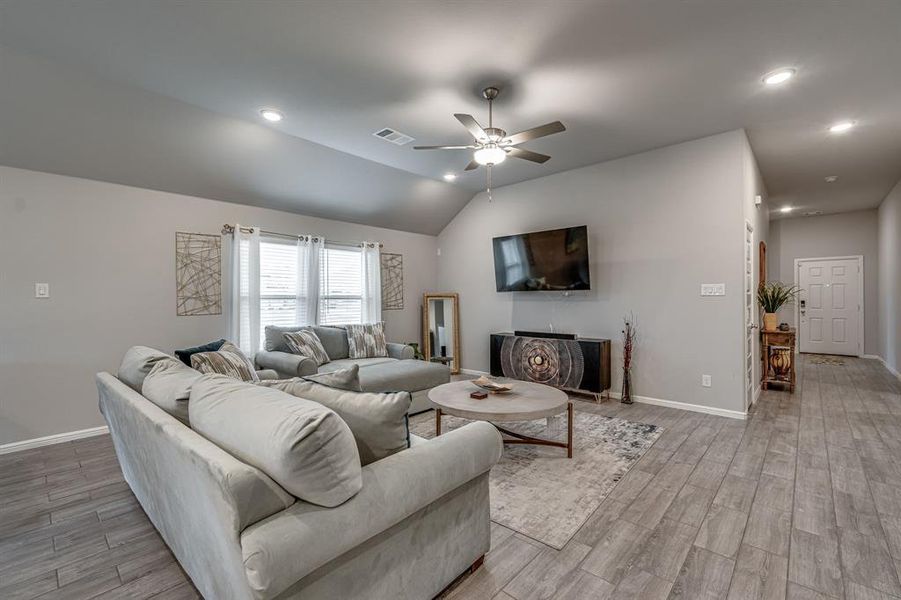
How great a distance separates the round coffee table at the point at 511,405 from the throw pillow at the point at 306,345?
178cm

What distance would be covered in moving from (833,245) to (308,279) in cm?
969

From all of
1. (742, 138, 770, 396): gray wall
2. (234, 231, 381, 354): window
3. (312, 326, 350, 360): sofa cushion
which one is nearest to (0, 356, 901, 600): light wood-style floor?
(742, 138, 770, 396): gray wall

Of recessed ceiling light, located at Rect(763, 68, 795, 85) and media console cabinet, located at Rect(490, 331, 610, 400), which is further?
media console cabinet, located at Rect(490, 331, 610, 400)

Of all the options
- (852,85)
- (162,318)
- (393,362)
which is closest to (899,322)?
(852,85)

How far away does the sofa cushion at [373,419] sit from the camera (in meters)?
1.46

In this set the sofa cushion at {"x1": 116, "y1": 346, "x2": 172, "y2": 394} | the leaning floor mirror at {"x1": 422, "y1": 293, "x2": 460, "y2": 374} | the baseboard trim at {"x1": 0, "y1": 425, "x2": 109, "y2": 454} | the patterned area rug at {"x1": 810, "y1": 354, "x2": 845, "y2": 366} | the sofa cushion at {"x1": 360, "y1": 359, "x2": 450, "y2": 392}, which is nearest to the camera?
the sofa cushion at {"x1": 116, "y1": 346, "x2": 172, "y2": 394}

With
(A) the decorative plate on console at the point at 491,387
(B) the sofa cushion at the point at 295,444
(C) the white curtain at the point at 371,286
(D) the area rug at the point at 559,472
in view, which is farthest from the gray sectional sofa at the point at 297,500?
(C) the white curtain at the point at 371,286

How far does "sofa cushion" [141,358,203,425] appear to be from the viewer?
5.47 feet

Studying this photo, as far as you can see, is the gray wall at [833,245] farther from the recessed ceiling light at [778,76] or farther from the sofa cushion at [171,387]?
the sofa cushion at [171,387]

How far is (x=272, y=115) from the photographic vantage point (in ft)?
11.4

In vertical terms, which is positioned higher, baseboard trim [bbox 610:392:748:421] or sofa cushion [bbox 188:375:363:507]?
sofa cushion [bbox 188:375:363:507]

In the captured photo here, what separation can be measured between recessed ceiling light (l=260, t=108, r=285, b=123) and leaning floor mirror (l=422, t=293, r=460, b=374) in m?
3.51

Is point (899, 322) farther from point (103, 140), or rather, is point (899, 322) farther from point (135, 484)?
point (103, 140)

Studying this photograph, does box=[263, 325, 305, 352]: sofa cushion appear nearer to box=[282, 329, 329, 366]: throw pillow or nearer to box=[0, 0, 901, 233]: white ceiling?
A: box=[282, 329, 329, 366]: throw pillow
